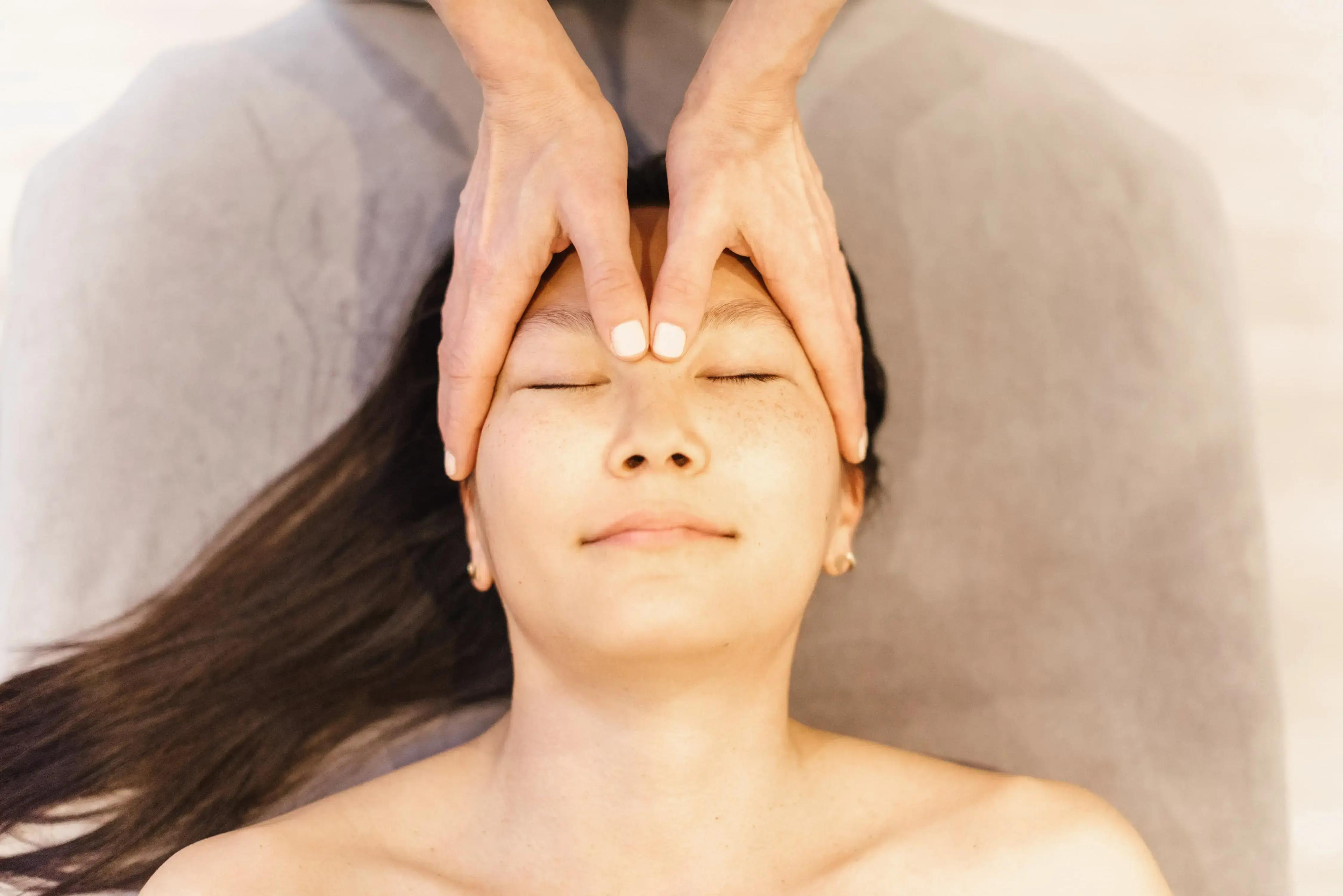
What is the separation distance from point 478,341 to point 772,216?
0.37 m

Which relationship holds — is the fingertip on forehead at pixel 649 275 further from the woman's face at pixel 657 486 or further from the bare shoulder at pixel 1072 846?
the bare shoulder at pixel 1072 846

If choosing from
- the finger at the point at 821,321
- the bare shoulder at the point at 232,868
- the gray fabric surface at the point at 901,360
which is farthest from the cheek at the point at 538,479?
the gray fabric surface at the point at 901,360

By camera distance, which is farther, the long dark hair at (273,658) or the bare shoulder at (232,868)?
the long dark hair at (273,658)

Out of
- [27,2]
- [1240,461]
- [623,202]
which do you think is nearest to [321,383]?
[623,202]

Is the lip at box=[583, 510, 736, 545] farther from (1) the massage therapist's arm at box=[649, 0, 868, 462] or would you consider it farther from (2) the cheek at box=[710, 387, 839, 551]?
(1) the massage therapist's arm at box=[649, 0, 868, 462]

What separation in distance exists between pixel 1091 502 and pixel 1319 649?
0.42m

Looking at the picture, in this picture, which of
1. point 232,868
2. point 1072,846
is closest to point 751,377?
point 1072,846

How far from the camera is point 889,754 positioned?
1375mm

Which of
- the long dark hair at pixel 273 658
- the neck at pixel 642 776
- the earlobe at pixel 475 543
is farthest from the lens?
the long dark hair at pixel 273 658

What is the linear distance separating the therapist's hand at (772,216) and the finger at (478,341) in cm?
16

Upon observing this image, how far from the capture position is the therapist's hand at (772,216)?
1.26 metres

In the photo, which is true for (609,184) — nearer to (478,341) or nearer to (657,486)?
(478,341)

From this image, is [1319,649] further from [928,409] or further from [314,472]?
[314,472]

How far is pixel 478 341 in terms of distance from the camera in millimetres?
1267
